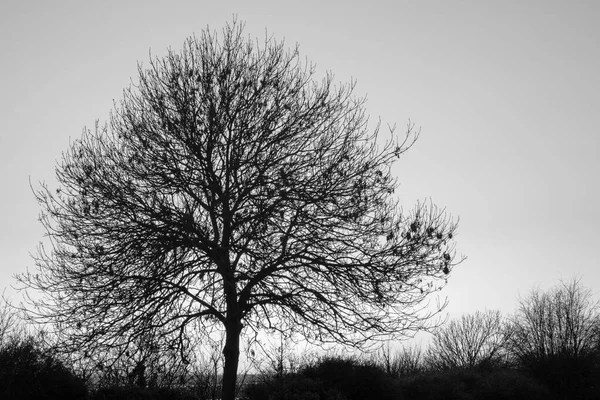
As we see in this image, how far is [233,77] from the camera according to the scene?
45.9 feet

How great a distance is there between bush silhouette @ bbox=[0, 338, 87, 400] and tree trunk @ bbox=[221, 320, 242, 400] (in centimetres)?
604

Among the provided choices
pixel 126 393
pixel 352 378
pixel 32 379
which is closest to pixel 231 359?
pixel 126 393

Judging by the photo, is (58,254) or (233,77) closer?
(58,254)

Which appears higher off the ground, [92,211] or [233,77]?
[233,77]

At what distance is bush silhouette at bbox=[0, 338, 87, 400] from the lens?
52.9 feet

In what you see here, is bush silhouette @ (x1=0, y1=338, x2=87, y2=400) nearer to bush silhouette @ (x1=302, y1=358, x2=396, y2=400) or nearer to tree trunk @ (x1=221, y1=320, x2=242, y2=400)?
tree trunk @ (x1=221, y1=320, x2=242, y2=400)

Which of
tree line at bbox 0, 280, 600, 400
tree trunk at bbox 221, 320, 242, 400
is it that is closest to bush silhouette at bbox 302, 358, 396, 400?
tree line at bbox 0, 280, 600, 400

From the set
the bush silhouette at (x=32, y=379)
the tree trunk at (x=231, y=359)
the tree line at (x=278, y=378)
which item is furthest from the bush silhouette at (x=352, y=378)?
the bush silhouette at (x=32, y=379)

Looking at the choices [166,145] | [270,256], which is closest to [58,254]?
[166,145]

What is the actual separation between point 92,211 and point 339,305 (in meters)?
6.42

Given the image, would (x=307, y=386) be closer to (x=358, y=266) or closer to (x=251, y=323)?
(x=251, y=323)

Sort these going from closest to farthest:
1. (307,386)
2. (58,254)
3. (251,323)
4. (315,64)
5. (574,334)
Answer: (58,254) → (251,323) → (315,64) → (307,386) → (574,334)

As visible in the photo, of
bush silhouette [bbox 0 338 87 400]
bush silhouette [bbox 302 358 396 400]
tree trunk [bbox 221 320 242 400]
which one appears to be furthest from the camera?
bush silhouette [bbox 302 358 396 400]

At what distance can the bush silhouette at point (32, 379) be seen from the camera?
1612cm
